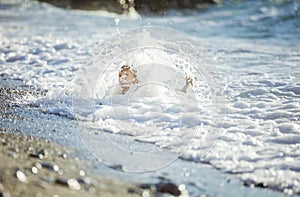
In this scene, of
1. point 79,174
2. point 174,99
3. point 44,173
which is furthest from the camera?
point 174,99

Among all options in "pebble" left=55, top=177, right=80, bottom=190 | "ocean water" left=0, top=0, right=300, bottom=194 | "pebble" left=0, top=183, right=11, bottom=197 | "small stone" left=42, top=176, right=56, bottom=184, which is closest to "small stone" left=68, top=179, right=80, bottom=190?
"pebble" left=55, top=177, right=80, bottom=190

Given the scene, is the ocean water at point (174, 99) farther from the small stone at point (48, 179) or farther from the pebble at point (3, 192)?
the pebble at point (3, 192)

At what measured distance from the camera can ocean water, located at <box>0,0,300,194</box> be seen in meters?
3.64

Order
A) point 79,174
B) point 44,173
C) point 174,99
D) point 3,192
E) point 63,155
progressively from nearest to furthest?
point 3,192
point 44,173
point 79,174
point 63,155
point 174,99

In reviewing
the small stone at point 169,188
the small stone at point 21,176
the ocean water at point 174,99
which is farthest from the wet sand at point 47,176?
the ocean water at point 174,99

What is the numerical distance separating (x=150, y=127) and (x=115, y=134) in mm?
389

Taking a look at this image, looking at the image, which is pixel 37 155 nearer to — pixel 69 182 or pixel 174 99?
pixel 69 182

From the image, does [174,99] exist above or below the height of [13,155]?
below

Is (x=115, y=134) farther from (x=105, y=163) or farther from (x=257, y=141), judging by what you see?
(x=257, y=141)

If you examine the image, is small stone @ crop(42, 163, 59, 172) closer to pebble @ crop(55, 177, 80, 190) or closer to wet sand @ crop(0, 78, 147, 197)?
wet sand @ crop(0, 78, 147, 197)

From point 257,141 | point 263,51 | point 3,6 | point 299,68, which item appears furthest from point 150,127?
point 3,6

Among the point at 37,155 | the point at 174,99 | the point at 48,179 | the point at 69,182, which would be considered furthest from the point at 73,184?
the point at 174,99

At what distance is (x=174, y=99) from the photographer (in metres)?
5.04

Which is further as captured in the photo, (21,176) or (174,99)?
(174,99)
